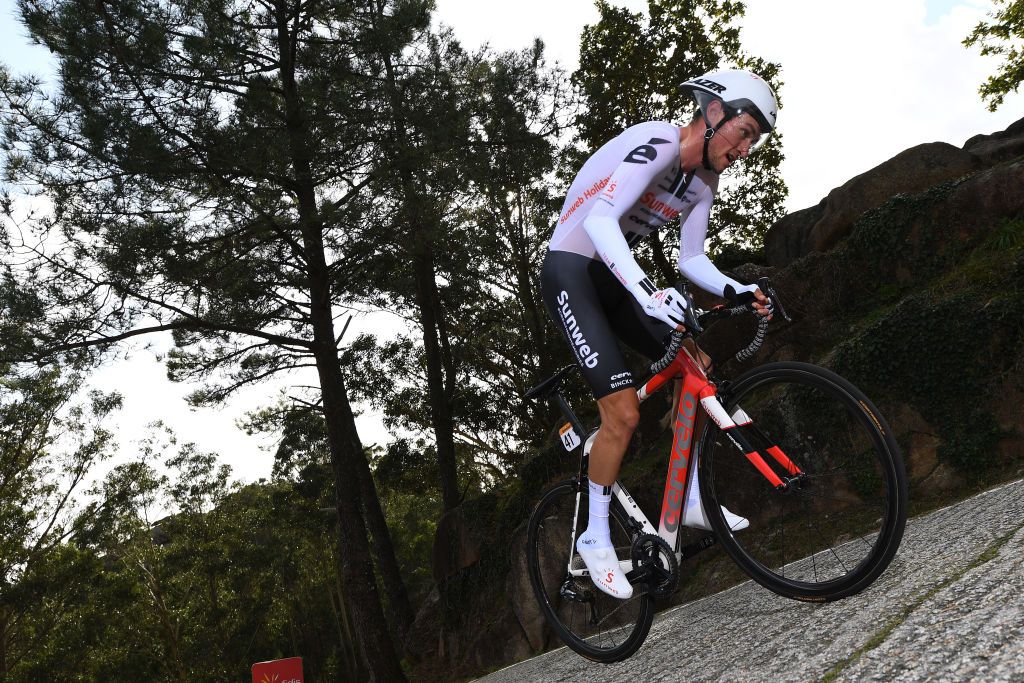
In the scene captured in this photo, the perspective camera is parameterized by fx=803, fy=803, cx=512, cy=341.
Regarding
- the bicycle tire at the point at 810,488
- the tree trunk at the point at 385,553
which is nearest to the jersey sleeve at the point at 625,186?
the bicycle tire at the point at 810,488

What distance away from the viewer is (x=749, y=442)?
2.85m

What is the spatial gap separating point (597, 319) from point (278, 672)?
6960mm

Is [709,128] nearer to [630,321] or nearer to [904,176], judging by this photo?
[630,321]

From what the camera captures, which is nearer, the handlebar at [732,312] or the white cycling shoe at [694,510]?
the handlebar at [732,312]

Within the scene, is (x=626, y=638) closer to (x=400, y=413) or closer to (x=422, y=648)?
(x=422, y=648)

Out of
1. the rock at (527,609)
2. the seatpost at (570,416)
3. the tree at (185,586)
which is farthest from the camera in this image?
the tree at (185,586)

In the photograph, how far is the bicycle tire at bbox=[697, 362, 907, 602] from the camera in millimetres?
2545

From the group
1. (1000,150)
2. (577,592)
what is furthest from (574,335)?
(1000,150)

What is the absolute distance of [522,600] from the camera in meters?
9.05

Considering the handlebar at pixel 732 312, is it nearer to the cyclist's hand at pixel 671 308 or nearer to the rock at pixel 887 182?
the cyclist's hand at pixel 671 308

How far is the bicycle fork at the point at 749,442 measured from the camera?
2789 millimetres

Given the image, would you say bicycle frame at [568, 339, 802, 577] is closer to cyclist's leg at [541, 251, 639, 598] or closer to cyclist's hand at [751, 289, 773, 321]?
cyclist's leg at [541, 251, 639, 598]

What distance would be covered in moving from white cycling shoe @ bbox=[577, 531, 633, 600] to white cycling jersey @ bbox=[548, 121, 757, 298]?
43.8 inches

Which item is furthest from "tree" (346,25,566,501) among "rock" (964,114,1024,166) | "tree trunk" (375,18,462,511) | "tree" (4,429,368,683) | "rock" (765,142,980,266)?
"tree" (4,429,368,683)
